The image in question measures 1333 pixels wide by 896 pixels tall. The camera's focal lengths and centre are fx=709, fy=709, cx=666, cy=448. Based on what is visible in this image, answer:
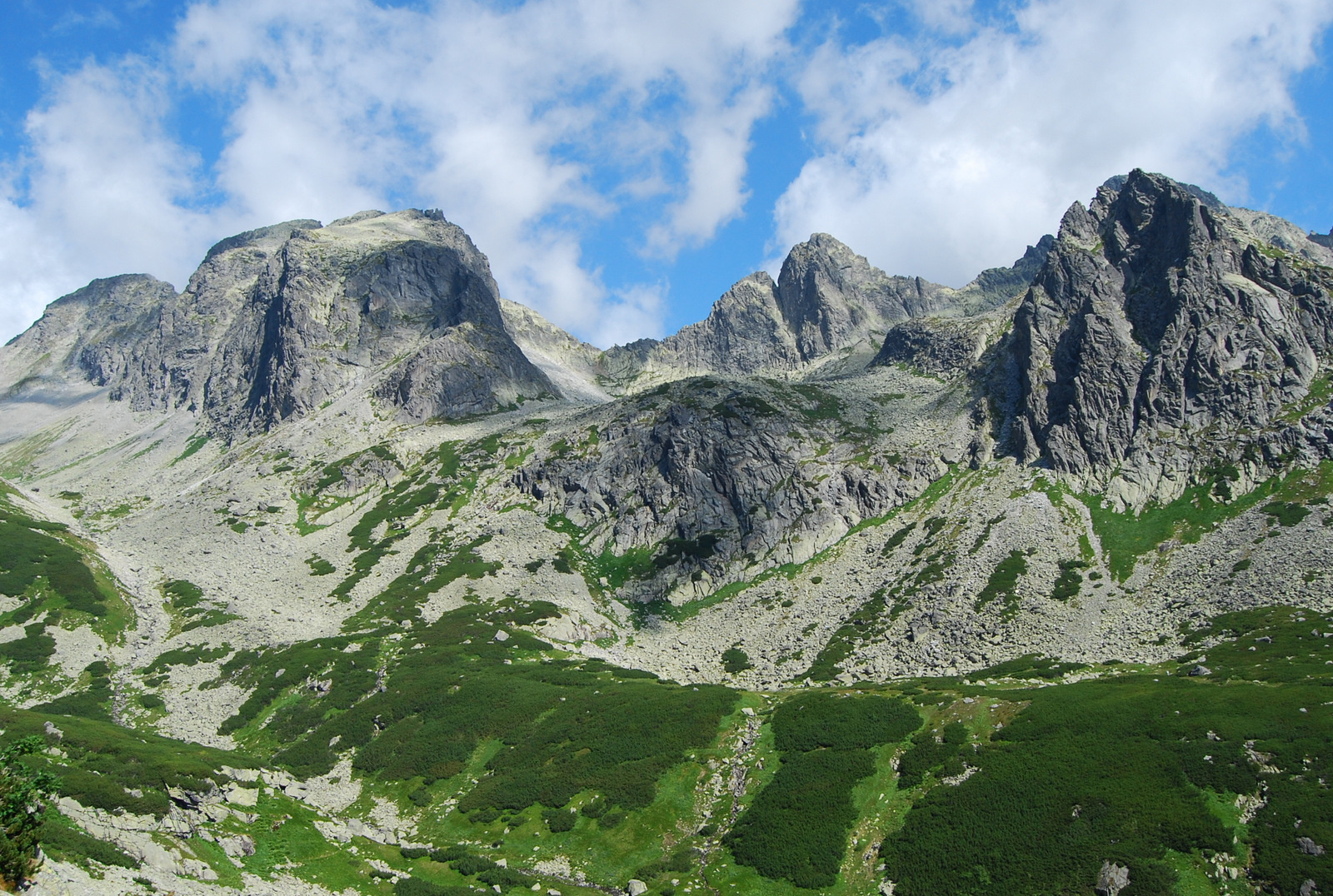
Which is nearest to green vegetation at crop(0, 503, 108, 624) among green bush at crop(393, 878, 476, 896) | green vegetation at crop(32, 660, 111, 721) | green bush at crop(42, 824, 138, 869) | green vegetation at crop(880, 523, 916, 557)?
green vegetation at crop(32, 660, 111, 721)

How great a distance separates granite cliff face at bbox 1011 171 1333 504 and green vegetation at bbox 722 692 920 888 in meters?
76.8

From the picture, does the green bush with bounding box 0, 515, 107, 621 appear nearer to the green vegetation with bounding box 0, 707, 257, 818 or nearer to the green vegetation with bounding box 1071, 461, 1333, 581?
the green vegetation with bounding box 0, 707, 257, 818

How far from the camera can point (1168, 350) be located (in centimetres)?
12306

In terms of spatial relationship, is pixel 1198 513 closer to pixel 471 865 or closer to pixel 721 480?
pixel 721 480

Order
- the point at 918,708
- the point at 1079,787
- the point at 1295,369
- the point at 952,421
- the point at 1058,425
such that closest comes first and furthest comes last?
the point at 1079,787 → the point at 918,708 → the point at 1295,369 → the point at 1058,425 → the point at 952,421

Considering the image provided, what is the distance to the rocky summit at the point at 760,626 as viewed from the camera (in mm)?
42438

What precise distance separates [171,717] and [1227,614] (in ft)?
368

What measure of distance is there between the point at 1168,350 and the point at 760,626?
87439mm

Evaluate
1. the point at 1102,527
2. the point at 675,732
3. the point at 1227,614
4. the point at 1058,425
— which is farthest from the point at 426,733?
the point at 1058,425

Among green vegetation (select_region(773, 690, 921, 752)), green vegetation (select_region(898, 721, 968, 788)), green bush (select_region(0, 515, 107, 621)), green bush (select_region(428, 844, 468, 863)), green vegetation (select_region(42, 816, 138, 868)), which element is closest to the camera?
green vegetation (select_region(42, 816, 138, 868))

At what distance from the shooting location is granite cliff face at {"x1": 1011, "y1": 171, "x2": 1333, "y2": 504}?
366 feet

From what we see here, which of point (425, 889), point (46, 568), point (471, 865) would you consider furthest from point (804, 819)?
point (46, 568)

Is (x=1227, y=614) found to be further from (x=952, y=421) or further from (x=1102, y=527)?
(x=952, y=421)

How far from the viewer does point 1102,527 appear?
105375mm
